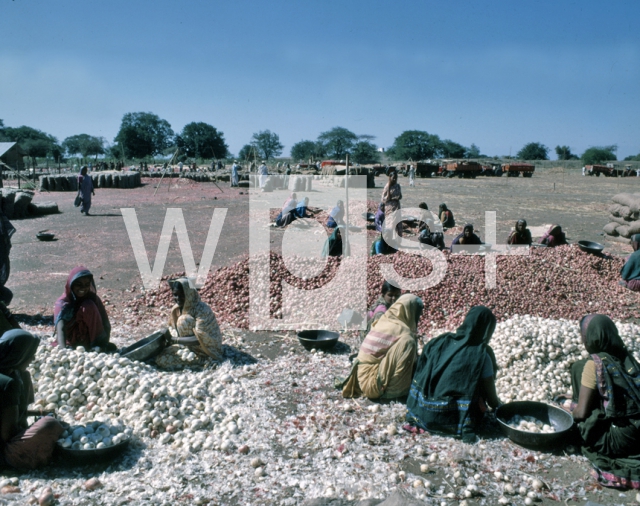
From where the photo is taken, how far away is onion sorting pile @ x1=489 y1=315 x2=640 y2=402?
4.04m

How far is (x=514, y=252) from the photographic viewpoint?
8.00 m

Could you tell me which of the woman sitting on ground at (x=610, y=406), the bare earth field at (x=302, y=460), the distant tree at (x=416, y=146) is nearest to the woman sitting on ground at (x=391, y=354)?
the bare earth field at (x=302, y=460)

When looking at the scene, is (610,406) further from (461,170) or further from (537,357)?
(461,170)

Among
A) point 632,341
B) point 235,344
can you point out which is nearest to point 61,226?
point 235,344

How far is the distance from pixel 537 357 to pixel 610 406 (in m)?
1.37

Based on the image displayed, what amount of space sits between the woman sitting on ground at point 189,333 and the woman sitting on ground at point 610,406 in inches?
118

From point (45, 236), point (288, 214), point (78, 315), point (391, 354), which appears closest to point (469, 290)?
point (391, 354)

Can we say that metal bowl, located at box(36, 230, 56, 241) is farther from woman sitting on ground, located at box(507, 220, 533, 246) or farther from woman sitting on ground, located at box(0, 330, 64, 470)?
woman sitting on ground, located at box(507, 220, 533, 246)

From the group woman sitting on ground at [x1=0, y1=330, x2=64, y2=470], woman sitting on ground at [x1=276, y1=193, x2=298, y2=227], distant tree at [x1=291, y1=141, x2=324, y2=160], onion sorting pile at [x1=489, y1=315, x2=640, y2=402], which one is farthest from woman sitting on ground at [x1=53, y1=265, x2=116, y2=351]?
distant tree at [x1=291, y1=141, x2=324, y2=160]

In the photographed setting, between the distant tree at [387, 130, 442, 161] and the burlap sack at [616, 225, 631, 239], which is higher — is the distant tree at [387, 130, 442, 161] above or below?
above

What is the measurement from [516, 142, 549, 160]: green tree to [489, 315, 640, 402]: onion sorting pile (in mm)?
77807

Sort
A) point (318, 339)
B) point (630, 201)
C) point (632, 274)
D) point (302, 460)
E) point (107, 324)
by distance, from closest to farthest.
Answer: point (302, 460) < point (107, 324) < point (318, 339) < point (632, 274) < point (630, 201)

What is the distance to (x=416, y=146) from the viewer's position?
6781 cm

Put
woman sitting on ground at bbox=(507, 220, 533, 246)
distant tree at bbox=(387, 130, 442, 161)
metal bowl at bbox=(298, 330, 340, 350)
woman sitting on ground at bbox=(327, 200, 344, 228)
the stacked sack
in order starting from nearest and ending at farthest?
metal bowl at bbox=(298, 330, 340, 350) → woman sitting on ground at bbox=(507, 220, 533, 246) → the stacked sack → woman sitting on ground at bbox=(327, 200, 344, 228) → distant tree at bbox=(387, 130, 442, 161)
